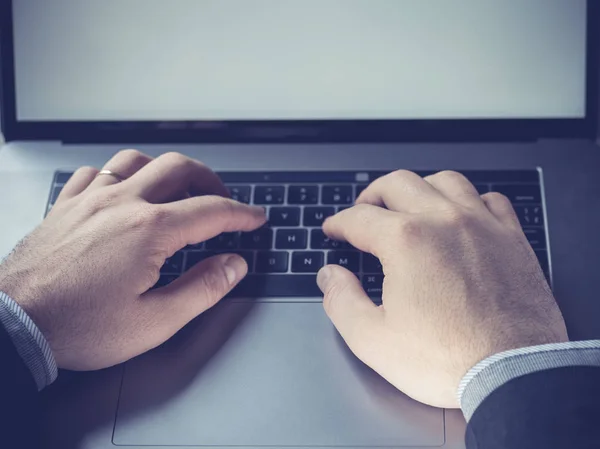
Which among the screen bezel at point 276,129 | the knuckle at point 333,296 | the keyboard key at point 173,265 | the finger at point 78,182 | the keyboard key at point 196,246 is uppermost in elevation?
the screen bezel at point 276,129

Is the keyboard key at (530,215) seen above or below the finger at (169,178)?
below

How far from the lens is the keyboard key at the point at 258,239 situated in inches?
27.9

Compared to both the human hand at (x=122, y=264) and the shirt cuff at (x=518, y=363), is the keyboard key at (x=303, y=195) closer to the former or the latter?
the human hand at (x=122, y=264)

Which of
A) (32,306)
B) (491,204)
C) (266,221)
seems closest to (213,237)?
(266,221)

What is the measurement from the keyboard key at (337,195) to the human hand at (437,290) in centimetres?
6

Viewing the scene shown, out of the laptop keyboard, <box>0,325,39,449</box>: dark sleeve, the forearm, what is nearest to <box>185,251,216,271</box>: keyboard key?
the laptop keyboard

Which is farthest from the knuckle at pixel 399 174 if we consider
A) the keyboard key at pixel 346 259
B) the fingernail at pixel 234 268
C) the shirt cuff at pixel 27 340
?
the shirt cuff at pixel 27 340

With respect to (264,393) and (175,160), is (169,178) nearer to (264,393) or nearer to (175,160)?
(175,160)

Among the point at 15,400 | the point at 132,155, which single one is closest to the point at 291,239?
the point at 132,155

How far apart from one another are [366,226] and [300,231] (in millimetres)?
98

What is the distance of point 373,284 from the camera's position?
664 mm

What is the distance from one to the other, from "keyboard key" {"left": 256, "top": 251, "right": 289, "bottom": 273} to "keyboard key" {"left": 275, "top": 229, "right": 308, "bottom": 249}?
0.01 m

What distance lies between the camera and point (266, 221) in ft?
2.39

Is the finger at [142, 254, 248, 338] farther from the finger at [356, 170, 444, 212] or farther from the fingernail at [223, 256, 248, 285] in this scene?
the finger at [356, 170, 444, 212]
